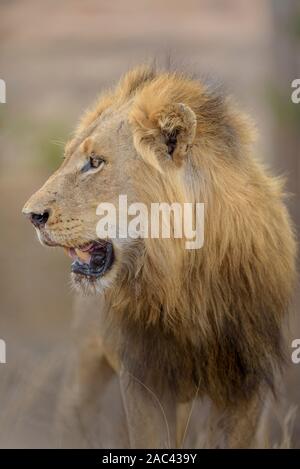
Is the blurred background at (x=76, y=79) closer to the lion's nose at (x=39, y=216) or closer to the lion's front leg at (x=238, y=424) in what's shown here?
the lion's front leg at (x=238, y=424)

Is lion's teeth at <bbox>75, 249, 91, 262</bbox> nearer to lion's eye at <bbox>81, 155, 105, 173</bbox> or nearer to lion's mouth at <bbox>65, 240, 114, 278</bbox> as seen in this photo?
lion's mouth at <bbox>65, 240, 114, 278</bbox>

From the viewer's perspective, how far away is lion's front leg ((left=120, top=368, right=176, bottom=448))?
7.36ft

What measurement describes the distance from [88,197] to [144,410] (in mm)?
628

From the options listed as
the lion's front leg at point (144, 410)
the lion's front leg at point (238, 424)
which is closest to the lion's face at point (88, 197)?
the lion's front leg at point (144, 410)

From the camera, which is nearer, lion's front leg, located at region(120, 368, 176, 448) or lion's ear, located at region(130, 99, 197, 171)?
lion's ear, located at region(130, 99, 197, 171)

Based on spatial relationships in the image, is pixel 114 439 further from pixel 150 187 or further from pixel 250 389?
pixel 150 187

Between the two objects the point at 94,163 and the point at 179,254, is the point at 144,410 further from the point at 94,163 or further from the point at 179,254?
the point at 94,163

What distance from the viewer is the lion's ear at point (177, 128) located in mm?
1952

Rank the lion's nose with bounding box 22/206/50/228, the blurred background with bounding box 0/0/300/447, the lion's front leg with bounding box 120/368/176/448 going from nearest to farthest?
the lion's nose with bounding box 22/206/50/228
the lion's front leg with bounding box 120/368/176/448
the blurred background with bounding box 0/0/300/447

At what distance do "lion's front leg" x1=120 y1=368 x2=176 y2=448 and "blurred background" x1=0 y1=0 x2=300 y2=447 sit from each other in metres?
0.46

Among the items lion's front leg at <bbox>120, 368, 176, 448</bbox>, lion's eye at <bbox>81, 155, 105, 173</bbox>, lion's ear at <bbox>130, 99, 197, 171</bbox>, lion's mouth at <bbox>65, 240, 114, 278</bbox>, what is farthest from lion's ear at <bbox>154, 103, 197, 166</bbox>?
lion's front leg at <bbox>120, 368, 176, 448</bbox>

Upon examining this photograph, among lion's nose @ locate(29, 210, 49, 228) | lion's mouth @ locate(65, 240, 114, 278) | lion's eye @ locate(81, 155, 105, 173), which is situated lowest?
lion's mouth @ locate(65, 240, 114, 278)

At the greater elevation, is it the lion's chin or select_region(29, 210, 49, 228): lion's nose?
select_region(29, 210, 49, 228): lion's nose

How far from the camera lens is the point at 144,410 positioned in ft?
7.36
